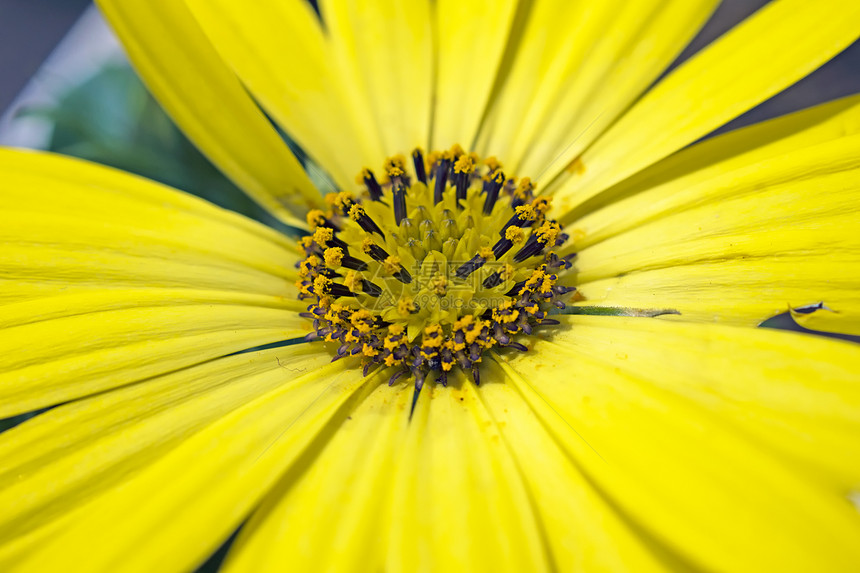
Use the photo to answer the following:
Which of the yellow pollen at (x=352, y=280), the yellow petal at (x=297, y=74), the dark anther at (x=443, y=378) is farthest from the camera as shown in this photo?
the yellow petal at (x=297, y=74)

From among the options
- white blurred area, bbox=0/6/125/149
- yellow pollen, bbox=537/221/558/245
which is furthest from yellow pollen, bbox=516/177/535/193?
white blurred area, bbox=0/6/125/149

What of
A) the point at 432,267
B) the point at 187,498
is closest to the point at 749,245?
the point at 432,267

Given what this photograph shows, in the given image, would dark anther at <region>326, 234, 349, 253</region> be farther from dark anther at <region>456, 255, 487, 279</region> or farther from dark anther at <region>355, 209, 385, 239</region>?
dark anther at <region>456, 255, 487, 279</region>

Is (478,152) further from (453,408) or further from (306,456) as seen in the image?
(306,456)

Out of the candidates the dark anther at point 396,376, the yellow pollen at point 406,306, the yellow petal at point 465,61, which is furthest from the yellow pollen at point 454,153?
the dark anther at point 396,376

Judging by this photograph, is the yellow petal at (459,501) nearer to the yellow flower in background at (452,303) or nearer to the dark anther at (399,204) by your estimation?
the yellow flower in background at (452,303)

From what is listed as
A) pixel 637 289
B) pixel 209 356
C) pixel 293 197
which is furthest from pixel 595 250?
pixel 209 356
